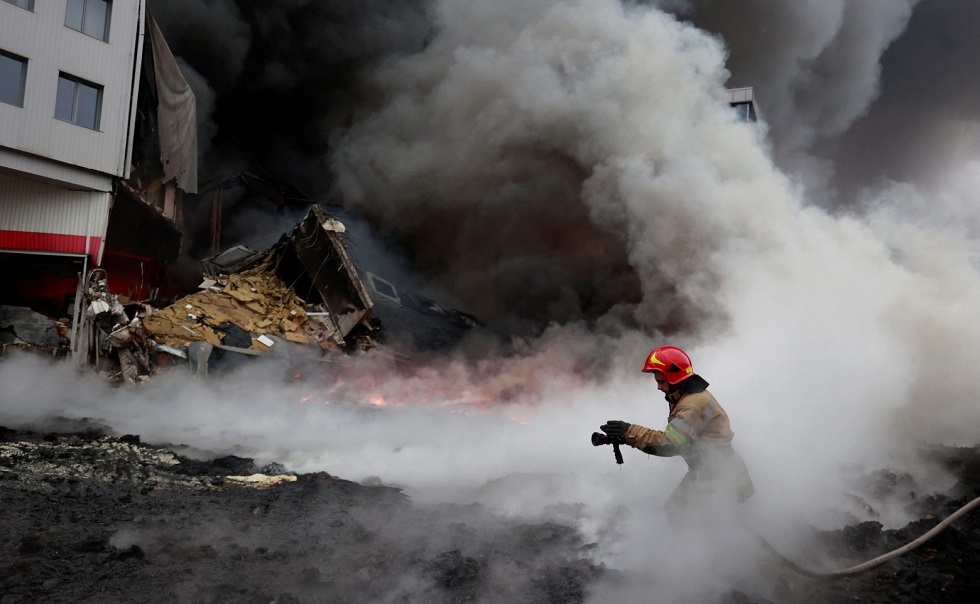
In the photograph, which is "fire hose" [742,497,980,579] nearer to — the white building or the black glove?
the black glove

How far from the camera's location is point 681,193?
39.2 ft

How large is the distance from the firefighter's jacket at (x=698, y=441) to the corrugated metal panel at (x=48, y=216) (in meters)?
14.1

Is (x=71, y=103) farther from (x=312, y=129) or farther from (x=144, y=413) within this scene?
(x=312, y=129)

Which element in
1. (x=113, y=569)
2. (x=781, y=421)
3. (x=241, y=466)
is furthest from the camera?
(x=781, y=421)

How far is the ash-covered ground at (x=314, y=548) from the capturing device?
371cm

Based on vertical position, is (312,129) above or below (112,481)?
above

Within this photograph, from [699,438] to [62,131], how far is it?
1506cm

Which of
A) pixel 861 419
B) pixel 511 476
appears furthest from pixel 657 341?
pixel 511 476

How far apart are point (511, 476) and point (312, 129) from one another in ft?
75.2

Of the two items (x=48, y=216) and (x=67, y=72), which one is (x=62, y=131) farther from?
(x=48, y=216)

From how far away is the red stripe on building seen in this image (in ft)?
43.6

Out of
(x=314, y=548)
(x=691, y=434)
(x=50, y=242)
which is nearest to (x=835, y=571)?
(x=691, y=434)

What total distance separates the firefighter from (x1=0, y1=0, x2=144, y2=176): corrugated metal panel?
47.3 feet

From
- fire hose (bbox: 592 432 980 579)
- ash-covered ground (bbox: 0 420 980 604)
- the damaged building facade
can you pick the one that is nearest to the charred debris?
the damaged building facade
